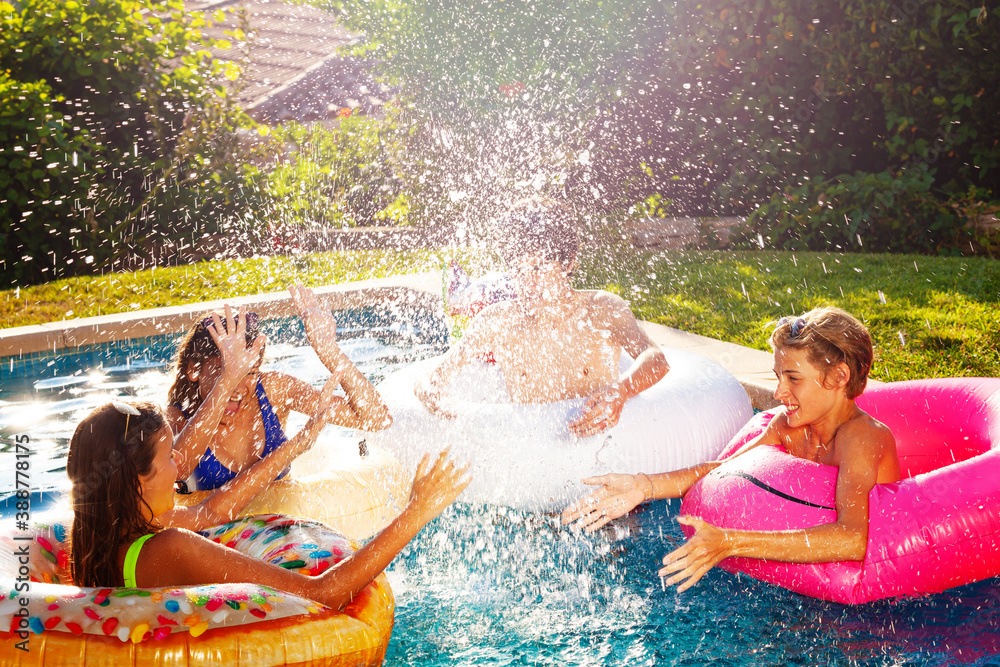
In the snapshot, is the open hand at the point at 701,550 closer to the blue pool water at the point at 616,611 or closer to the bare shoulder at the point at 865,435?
the blue pool water at the point at 616,611

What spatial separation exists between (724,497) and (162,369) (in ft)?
16.3

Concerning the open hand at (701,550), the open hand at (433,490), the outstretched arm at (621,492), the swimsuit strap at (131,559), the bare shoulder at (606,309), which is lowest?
the outstretched arm at (621,492)

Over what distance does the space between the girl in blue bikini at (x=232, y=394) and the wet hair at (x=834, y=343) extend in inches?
72.9

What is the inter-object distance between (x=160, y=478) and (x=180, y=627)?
0.42 meters

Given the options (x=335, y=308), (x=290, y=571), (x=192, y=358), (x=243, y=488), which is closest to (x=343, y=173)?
(x=335, y=308)

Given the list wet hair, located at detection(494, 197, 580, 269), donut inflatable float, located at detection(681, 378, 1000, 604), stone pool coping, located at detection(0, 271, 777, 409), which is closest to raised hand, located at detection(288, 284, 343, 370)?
wet hair, located at detection(494, 197, 580, 269)

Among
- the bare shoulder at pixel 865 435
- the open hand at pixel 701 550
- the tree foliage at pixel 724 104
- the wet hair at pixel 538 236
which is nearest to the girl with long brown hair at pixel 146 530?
the open hand at pixel 701 550

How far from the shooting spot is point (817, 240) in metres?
8.90

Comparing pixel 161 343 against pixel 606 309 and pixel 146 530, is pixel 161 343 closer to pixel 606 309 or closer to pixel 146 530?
pixel 606 309

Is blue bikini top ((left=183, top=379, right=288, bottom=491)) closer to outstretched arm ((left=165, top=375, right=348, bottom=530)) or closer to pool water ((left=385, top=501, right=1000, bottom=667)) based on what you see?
outstretched arm ((left=165, top=375, right=348, bottom=530))

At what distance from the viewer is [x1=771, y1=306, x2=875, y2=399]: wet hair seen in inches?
118

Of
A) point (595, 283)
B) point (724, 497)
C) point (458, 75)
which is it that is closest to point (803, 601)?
point (724, 497)

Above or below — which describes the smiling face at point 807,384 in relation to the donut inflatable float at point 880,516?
above

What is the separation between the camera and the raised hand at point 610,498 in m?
2.99
